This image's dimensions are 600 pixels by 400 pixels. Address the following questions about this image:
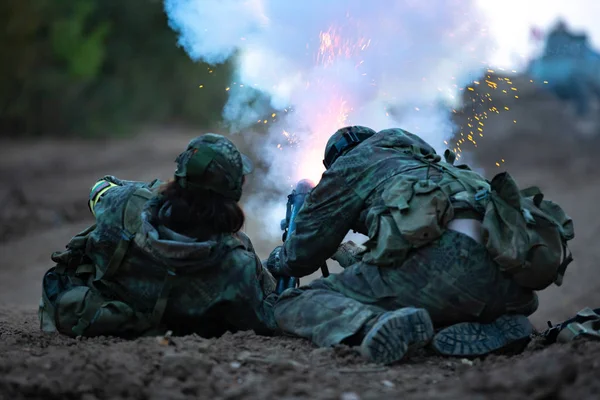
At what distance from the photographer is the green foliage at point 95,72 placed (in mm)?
17047

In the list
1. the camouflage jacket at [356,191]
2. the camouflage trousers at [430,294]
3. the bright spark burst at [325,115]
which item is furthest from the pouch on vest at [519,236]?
the bright spark burst at [325,115]

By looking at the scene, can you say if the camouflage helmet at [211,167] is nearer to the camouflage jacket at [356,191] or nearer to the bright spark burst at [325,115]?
the camouflage jacket at [356,191]

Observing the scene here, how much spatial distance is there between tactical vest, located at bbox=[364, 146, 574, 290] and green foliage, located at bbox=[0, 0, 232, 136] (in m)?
11.2

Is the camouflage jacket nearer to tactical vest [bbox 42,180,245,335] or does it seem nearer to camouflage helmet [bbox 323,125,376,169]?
camouflage helmet [bbox 323,125,376,169]

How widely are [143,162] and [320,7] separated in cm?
1030

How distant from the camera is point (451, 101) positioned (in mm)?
6746

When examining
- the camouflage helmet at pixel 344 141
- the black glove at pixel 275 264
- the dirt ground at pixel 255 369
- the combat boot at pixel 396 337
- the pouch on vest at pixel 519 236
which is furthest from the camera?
the black glove at pixel 275 264

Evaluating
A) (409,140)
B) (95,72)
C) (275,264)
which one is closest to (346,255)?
(275,264)

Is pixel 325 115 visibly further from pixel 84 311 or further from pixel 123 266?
pixel 84 311

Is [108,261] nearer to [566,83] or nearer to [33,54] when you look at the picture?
[33,54]

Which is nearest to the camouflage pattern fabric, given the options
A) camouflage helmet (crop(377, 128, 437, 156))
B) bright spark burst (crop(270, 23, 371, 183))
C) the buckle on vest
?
camouflage helmet (crop(377, 128, 437, 156))

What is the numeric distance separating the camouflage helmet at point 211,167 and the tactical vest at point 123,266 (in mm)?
315

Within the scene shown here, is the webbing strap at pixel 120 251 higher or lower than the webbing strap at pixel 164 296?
higher

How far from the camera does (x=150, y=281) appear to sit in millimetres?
4547
